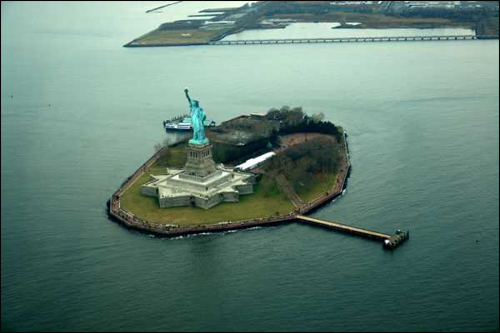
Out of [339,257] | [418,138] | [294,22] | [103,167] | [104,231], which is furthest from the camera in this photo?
[294,22]

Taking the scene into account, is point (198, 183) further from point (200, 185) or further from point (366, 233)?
point (366, 233)

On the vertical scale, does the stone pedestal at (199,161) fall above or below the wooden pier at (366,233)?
above

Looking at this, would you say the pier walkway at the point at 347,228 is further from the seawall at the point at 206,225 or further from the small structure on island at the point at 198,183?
the small structure on island at the point at 198,183

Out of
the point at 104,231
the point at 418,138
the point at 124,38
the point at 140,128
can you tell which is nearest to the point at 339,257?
the point at 104,231

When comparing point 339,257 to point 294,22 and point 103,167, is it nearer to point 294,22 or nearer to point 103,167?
point 103,167

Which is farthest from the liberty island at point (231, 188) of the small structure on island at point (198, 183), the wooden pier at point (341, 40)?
the wooden pier at point (341, 40)

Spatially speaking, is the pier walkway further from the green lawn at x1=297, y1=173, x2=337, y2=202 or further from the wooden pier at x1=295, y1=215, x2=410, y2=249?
the green lawn at x1=297, y1=173, x2=337, y2=202

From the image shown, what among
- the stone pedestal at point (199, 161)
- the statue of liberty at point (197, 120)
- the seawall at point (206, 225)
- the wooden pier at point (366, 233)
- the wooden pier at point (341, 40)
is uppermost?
the wooden pier at point (341, 40)

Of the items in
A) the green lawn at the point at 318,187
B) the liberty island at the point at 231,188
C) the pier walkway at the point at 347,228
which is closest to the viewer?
the pier walkway at the point at 347,228
